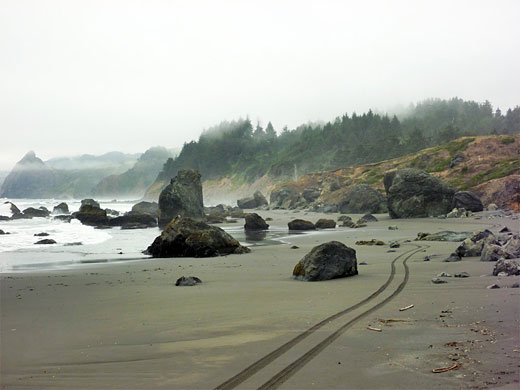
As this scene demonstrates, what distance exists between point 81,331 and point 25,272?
7.58m

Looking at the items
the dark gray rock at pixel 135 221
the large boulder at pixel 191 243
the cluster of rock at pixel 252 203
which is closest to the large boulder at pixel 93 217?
the dark gray rock at pixel 135 221

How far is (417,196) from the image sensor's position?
32.9 m

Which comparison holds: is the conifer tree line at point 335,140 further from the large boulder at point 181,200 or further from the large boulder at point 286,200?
the large boulder at point 181,200

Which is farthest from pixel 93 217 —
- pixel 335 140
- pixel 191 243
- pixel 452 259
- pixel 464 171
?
pixel 335 140

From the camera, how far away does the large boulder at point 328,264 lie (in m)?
9.52

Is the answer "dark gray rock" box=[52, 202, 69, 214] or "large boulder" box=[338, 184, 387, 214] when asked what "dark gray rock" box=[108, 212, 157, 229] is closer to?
"large boulder" box=[338, 184, 387, 214]

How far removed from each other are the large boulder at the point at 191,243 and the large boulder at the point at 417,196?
19.8m

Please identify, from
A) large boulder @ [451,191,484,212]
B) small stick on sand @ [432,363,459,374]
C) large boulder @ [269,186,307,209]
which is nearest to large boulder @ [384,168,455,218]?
large boulder @ [451,191,484,212]

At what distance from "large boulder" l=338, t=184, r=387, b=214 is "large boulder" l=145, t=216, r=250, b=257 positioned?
92.9 feet

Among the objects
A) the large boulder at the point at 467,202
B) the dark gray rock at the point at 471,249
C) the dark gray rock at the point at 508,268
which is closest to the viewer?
the dark gray rock at the point at 508,268

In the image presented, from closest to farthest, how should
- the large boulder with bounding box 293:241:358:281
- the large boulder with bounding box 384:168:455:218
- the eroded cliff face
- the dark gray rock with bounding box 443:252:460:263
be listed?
1. the large boulder with bounding box 293:241:358:281
2. the dark gray rock with bounding box 443:252:460:263
3. the large boulder with bounding box 384:168:455:218
4. the eroded cliff face

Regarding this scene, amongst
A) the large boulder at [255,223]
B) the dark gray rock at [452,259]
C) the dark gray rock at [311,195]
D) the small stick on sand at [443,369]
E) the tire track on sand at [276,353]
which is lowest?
the tire track on sand at [276,353]

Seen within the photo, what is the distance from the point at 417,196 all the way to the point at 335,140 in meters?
95.3

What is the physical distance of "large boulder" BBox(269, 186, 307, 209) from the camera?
64231mm
